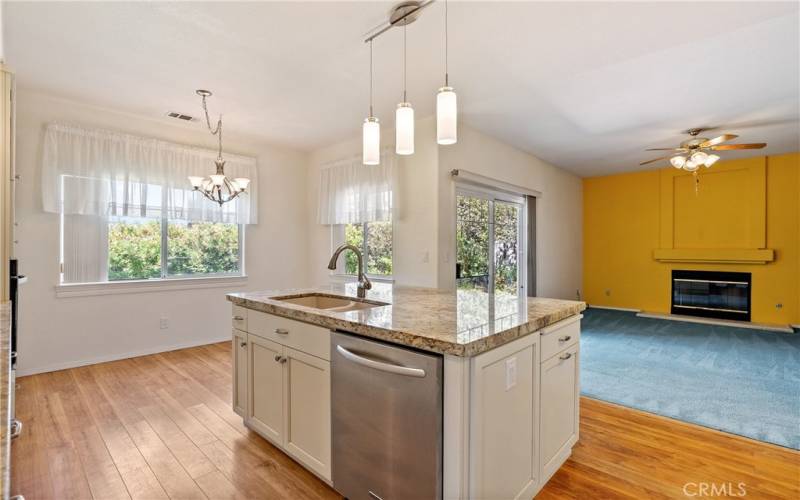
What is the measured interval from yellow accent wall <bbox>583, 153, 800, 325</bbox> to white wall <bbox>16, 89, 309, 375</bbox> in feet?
19.4

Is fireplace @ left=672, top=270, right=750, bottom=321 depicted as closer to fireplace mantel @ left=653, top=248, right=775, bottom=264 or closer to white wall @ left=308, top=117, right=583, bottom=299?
fireplace mantel @ left=653, top=248, right=775, bottom=264

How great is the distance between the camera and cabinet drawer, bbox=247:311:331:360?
1.81 m

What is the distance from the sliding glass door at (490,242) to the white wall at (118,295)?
251cm

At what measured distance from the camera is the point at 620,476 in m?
2.01

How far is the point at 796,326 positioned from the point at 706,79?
4.98 meters

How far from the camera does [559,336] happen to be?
1.92 meters

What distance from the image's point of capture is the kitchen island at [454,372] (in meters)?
1.33

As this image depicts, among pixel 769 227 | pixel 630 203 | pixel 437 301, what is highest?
pixel 630 203

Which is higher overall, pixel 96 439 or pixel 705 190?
pixel 705 190

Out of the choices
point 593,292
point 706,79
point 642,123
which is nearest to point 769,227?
point 593,292

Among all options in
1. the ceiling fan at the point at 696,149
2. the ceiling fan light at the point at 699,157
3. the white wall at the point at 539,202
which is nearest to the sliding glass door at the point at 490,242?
the white wall at the point at 539,202

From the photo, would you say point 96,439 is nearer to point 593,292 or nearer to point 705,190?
point 593,292

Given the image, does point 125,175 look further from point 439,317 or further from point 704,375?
point 704,375
